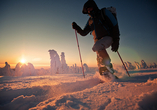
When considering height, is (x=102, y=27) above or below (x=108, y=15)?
below

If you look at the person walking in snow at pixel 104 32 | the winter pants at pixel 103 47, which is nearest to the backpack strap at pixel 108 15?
the person walking in snow at pixel 104 32

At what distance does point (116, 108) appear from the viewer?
458 millimetres

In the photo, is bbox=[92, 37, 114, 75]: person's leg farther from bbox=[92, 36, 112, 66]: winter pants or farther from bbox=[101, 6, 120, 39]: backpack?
bbox=[101, 6, 120, 39]: backpack

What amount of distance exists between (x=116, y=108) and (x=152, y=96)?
0.29 meters

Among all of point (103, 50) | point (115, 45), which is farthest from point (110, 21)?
point (103, 50)

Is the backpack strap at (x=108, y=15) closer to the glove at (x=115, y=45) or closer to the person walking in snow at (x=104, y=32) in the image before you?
the person walking in snow at (x=104, y=32)

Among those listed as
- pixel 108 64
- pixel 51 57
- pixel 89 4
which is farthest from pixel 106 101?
pixel 51 57

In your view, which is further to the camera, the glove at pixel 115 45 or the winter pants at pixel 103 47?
the glove at pixel 115 45

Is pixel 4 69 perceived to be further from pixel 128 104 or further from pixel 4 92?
pixel 128 104

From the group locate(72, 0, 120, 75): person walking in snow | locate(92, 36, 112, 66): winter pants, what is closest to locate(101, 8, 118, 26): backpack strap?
locate(72, 0, 120, 75): person walking in snow

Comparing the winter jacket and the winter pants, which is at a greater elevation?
the winter jacket

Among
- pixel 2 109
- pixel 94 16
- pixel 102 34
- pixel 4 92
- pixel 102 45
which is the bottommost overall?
pixel 2 109

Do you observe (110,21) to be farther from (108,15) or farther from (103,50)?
(103,50)

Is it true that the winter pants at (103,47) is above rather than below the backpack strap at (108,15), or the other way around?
below
